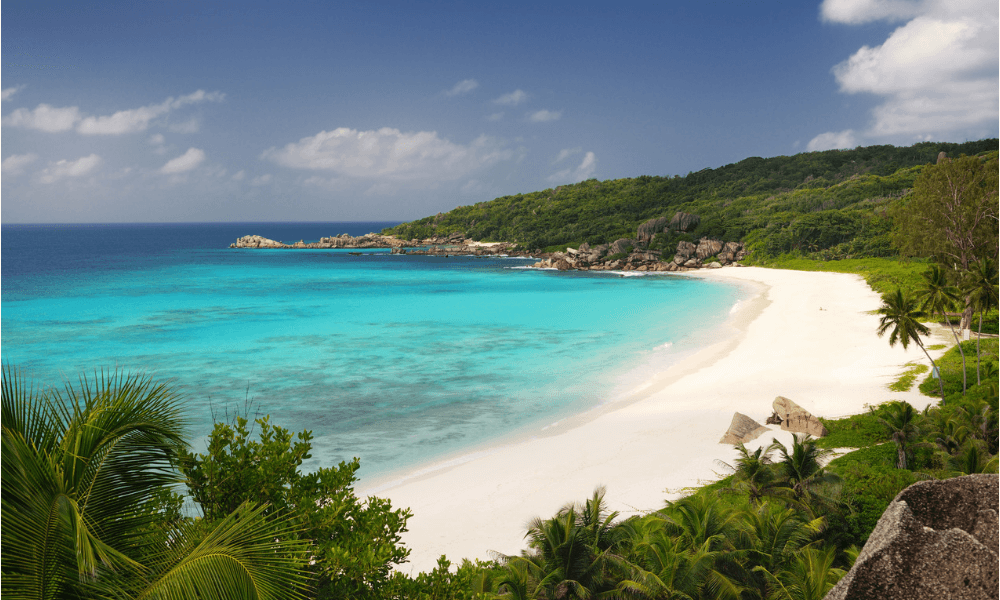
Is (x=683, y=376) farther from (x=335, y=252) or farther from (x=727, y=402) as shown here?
(x=335, y=252)

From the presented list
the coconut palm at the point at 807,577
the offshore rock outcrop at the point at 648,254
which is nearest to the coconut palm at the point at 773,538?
the coconut palm at the point at 807,577

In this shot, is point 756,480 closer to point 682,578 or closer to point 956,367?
point 682,578

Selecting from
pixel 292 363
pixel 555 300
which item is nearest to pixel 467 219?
pixel 555 300

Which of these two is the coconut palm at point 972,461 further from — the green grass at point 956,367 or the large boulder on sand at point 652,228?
the large boulder on sand at point 652,228

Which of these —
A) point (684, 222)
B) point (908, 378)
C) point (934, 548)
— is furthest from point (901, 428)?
point (684, 222)

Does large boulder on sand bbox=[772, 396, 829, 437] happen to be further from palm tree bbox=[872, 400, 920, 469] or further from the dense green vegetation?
palm tree bbox=[872, 400, 920, 469]
